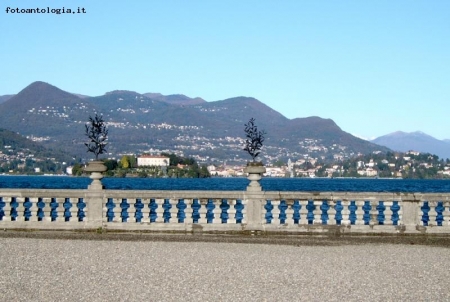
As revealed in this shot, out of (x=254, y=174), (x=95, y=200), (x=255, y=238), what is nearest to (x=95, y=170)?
(x=95, y=200)

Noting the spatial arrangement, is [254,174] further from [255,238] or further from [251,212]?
[255,238]

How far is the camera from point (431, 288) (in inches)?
465

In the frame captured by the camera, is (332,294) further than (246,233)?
No

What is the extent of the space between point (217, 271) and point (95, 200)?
7.49 meters

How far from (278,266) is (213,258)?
167 cm

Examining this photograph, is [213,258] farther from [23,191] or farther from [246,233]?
[23,191]

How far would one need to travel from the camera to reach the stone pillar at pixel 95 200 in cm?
1947

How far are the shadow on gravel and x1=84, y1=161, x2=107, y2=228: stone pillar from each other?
420 mm

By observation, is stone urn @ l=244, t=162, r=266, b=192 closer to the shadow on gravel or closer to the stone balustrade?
the stone balustrade

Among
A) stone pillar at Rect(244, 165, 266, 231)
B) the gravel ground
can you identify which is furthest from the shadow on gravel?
the gravel ground

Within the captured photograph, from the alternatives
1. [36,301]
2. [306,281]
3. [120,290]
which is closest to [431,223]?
[306,281]

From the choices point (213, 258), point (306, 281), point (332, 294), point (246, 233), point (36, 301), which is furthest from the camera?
point (246, 233)

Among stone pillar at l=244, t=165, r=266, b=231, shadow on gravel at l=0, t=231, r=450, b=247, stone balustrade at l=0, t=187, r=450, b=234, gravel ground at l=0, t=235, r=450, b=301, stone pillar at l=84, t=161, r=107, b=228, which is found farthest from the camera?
stone pillar at l=84, t=161, r=107, b=228

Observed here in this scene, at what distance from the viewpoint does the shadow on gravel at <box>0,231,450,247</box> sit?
1803cm
